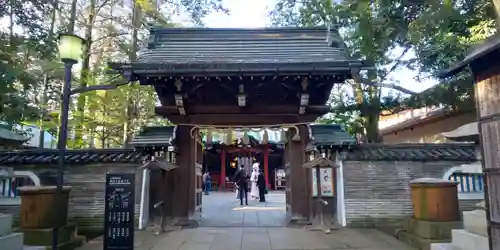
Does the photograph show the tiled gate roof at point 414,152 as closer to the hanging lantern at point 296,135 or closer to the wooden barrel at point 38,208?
the hanging lantern at point 296,135

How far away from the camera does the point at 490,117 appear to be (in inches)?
174

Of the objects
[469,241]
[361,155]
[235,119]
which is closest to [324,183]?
[361,155]

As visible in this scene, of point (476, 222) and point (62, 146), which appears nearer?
point (476, 222)

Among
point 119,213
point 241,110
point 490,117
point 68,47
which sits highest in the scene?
point 68,47

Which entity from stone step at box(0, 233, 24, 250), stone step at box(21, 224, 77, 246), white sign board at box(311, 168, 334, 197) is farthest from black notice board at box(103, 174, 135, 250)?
white sign board at box(311, 168, 334, 197)

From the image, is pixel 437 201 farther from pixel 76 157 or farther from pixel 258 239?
pixel 76 157

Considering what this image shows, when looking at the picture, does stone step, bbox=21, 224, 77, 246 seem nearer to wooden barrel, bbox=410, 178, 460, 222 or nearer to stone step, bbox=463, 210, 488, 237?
stone step, bbox=463, 210, 488, 237

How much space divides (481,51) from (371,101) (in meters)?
9.75

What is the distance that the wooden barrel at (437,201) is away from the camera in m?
7.34

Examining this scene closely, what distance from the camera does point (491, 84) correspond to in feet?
14.7

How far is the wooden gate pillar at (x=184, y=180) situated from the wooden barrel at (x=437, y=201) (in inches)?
220

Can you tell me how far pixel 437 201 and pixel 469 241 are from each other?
225cm

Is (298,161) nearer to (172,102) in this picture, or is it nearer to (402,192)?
(402,192)

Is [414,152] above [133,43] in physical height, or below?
below
